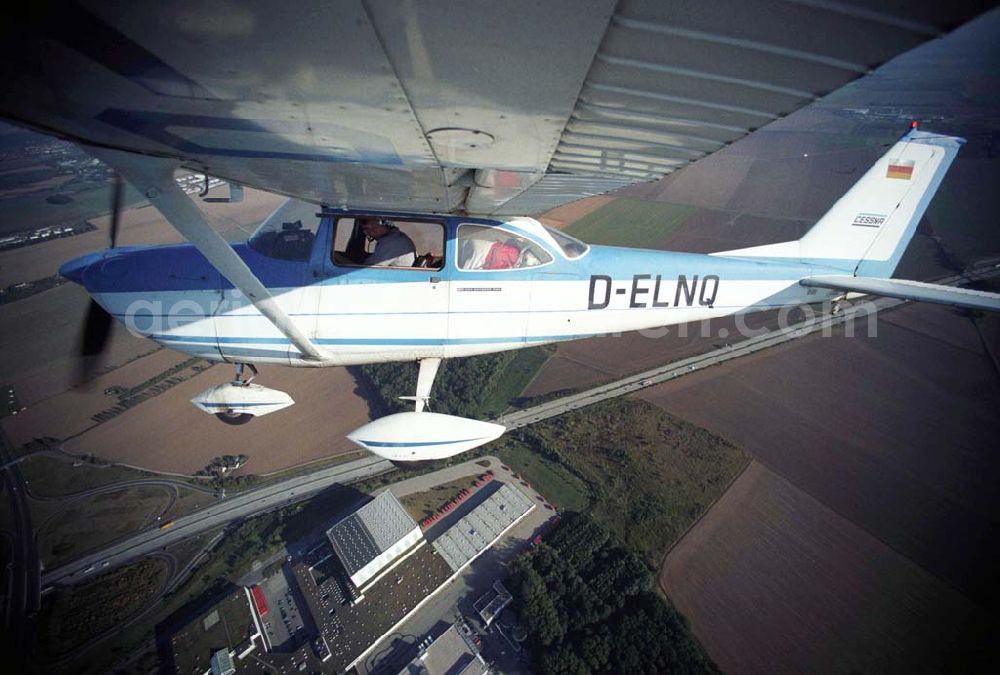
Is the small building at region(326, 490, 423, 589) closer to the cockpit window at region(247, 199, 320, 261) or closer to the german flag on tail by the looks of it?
the cockpit window at region(247, 199, 320, 261)

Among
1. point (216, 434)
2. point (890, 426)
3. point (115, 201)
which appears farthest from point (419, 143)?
point (890, 426)

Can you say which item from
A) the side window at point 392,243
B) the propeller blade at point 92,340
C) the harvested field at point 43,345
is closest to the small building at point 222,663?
the propeller blade at point 92,340

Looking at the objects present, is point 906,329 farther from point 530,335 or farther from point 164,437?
point 164,437

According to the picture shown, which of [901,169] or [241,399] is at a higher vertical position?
[901,169]

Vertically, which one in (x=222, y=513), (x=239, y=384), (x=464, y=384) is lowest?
(x=222, y=513)

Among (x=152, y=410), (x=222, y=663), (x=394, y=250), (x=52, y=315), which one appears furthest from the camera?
(x=52, y=315)

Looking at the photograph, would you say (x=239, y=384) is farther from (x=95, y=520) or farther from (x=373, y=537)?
(x=95, y=520)

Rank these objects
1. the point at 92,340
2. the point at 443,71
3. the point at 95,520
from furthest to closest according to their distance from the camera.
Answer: the point at 95,520 → the point at 92,340 → the point at 443,71

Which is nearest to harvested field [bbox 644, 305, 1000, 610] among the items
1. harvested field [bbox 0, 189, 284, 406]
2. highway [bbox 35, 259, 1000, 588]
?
highway [bbox 35, 259, 1000, 588]
